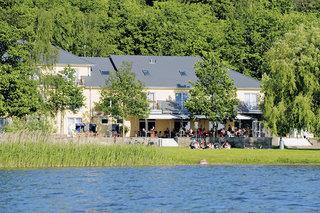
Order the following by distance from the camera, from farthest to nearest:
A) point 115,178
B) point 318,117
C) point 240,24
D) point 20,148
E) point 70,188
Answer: point 240,24 → point 318,117 → point 20,148 → point 115,178 → point 70,188

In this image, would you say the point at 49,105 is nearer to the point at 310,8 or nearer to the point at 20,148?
the point at 20,148

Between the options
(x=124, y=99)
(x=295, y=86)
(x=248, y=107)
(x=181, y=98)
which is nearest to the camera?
(x=295, y=86)

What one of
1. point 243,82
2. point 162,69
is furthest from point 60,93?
point 243,82

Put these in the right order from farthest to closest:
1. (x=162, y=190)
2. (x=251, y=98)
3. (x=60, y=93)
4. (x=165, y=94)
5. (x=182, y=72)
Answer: (x=182, y=72) < (x=251, y=98) < (x=165, y=94) < (x=60, y=93) < (x=162, y=190)

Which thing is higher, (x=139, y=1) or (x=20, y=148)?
(x=139, y=1)

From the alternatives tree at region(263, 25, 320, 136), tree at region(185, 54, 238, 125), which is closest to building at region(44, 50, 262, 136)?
tree at region(185, 54, 238, 125)

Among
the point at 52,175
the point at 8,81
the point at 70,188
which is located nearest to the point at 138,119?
the point at 8,81

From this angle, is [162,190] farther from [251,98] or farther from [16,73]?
A: [251,98]

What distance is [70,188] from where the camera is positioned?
4572cm

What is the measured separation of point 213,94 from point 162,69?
10286 mm

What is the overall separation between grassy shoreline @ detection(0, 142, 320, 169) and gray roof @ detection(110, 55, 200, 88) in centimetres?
2967

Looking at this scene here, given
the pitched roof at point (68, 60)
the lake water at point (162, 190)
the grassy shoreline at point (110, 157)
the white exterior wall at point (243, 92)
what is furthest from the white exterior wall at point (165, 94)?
the lake water at point (162, 190)

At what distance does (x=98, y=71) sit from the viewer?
99.0 m

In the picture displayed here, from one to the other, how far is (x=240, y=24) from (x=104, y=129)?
3552 cm
